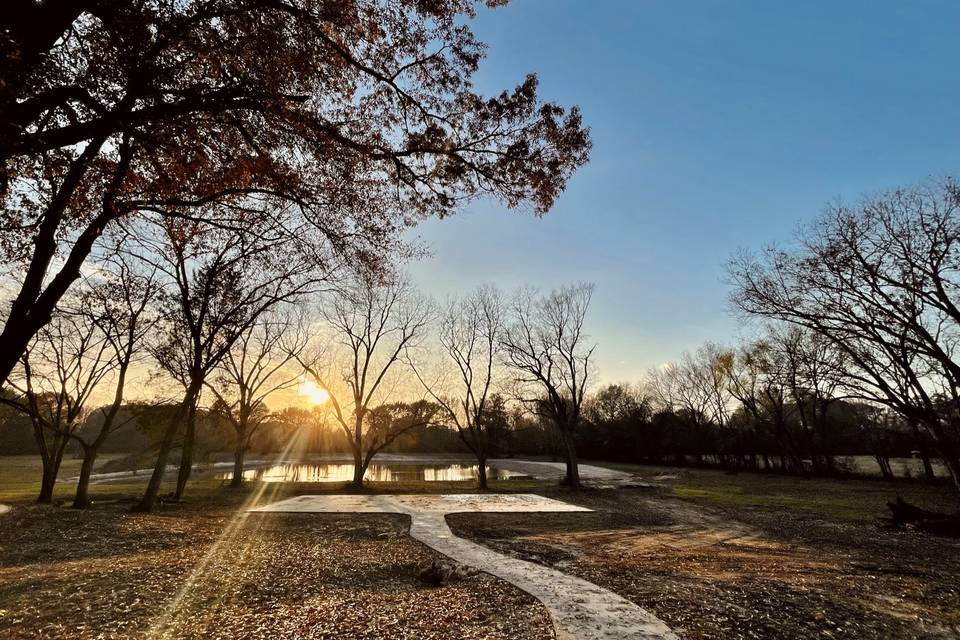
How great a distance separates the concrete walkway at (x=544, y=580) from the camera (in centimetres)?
479

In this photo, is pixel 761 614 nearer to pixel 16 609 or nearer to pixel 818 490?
pixel 16 609

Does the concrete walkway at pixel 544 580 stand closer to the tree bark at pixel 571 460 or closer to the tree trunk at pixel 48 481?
the tree bark at pixel 571 460

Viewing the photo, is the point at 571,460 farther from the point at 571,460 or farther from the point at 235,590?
the point at 235,590

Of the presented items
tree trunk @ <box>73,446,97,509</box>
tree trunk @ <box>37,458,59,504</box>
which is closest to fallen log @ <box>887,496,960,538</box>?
tree trunk @ <box>73,446,97,509</box>

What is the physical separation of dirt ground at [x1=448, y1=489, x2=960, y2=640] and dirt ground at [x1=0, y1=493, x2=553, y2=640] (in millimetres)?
2031

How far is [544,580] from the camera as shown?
664 cm

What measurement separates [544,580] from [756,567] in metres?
4.01

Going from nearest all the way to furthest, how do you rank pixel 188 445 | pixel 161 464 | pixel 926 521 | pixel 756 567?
1. pixel 756 567
2. pixel 926 521
3. pixel 161 464
4. pixel 188 445

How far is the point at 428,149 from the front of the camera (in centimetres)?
616

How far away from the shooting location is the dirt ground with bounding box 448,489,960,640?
519 centimetres

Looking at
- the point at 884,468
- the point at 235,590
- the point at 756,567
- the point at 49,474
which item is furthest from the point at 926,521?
the point at 49,474

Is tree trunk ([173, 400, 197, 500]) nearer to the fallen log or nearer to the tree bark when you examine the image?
the tree bark

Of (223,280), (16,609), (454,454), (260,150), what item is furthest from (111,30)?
(454,454)

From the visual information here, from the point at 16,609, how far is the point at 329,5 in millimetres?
7756
